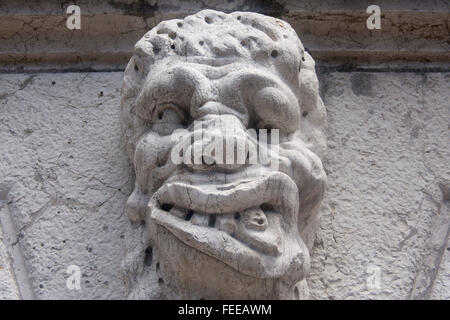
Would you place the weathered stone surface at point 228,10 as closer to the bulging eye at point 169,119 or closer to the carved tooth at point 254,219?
the bulging eye at point 169,119

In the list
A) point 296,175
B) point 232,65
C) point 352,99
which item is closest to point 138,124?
point 232,65

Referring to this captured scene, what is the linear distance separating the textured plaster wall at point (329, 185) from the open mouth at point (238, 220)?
0.92 ft

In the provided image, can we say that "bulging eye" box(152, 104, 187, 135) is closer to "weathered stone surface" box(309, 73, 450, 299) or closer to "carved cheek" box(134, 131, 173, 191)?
"carved cheek" box(134, 131, 173, 191)

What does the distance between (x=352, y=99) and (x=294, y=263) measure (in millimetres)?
607

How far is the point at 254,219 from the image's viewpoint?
152 centimetres

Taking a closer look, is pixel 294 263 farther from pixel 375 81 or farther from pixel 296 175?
pixel 375 81

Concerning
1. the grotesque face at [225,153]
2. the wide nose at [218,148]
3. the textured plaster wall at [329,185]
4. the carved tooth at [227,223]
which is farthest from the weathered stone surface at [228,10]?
the carved tooth at [227,223]

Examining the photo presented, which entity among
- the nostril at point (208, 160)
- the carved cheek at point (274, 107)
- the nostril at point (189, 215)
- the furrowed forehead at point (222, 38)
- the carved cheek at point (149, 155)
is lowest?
the nostril at point (189, 215)

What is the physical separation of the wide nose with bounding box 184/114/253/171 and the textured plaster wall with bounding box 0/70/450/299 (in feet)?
1.14

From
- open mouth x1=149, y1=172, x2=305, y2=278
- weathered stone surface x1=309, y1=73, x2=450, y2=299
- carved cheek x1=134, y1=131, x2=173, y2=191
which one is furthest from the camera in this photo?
weathered stone surface x1=309, y1=73, x2=450, y2=299

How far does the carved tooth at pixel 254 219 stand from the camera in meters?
1.52

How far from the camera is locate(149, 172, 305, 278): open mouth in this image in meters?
1.50

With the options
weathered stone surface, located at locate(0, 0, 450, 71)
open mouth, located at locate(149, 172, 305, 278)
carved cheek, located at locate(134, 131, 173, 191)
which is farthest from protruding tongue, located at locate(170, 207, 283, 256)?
weathered stone surface, located at locate(0, 0, 450, 71)

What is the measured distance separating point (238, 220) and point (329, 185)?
1.48ft
